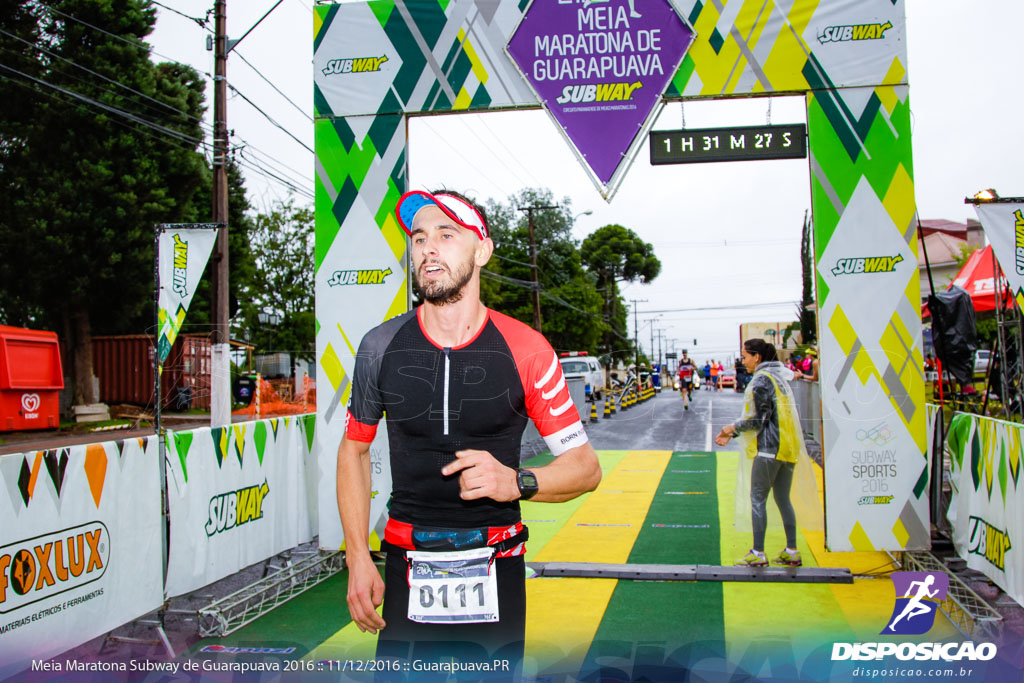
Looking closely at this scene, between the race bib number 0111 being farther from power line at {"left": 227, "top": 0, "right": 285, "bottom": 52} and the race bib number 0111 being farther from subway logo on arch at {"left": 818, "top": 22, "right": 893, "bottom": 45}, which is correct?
power line at {"left": 227, "top": 0, "right": 285, "bottom": 52}

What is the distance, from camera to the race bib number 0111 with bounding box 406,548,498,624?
2.44 m

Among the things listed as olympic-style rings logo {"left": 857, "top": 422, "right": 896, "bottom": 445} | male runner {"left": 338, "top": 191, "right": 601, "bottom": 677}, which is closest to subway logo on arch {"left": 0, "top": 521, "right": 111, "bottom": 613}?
male runner {"left": 338, "top": 191, "right": 601, "bottom": 677}

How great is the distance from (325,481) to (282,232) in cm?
2376

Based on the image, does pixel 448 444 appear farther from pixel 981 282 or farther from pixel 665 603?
pixel 981 282

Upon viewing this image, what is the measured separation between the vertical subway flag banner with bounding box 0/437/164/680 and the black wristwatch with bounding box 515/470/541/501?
122 inches

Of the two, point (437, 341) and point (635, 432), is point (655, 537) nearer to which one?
point (437, 341)

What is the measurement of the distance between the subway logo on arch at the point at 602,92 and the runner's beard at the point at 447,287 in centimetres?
394

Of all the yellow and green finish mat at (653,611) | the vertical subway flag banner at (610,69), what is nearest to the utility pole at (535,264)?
the vertical subway flag banner at (610,69)

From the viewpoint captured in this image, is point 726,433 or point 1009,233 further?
point 726,433

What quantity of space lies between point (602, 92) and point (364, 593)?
468cm

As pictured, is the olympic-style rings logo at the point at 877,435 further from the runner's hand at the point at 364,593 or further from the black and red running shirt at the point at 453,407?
the runner's hand at the point at 364,593

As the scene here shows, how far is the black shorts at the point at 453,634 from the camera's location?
248 centimetres

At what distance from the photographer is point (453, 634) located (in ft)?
8.15

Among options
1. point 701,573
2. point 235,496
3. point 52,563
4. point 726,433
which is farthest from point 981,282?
point 52,563
